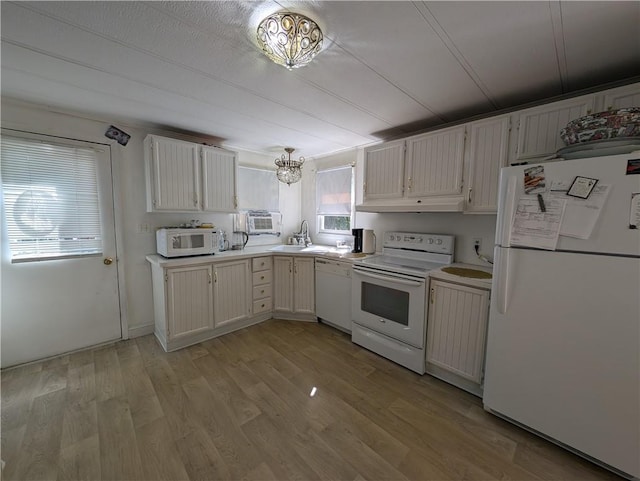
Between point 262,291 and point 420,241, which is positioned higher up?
point 420,241

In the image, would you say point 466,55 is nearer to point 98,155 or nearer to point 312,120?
point 312,120

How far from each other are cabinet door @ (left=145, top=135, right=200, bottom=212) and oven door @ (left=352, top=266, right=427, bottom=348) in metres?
2.06

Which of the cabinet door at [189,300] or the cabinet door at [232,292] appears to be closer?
the cabinet door at [189,300]

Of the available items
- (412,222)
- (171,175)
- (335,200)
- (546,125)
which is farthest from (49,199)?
(546,125)

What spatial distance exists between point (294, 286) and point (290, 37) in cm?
263

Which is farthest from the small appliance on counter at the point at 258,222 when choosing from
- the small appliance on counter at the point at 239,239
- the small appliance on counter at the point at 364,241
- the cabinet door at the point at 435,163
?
the cabinet door at the point at 435,163

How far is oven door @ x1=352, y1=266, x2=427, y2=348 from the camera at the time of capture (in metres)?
2.24

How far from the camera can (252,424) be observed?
5.72 feet

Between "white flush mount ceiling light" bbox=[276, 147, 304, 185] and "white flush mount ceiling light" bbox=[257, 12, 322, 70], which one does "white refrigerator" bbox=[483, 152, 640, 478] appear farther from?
"white flush mount ceiling light" bbox=[276, 147, 304, 185]

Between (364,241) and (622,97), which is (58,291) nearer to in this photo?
(364,241)

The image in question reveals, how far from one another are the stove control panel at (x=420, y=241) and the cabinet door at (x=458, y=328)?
58cm

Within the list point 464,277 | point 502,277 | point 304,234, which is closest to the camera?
point 502,277

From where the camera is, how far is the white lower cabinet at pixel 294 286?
3.28 metres

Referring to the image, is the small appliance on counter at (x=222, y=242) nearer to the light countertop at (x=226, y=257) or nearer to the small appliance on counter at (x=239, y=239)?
the small appliance on counter at (x=239, y=239)
